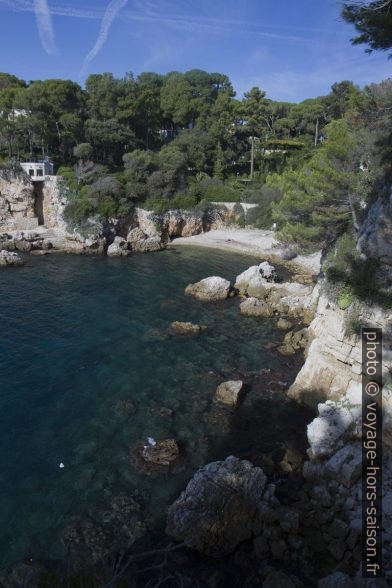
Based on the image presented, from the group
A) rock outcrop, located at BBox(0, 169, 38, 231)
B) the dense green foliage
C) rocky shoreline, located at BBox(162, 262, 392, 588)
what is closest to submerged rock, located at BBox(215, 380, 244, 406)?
rocky shoreline, located at BBox(162, 262, 392, 588)

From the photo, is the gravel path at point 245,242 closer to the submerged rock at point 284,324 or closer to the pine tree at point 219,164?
the pine tree at point 219,164

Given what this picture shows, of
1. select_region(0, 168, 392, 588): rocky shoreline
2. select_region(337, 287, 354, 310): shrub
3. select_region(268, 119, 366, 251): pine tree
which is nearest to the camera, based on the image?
select_region(0, 168, 392, 588): rocky shoreline

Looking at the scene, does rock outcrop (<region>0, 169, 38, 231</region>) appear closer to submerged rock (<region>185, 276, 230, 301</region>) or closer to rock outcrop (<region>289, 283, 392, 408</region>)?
submerged rock (<region>185, 276, 230, 301</region>)

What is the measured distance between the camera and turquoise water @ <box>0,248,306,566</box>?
36.2 feet

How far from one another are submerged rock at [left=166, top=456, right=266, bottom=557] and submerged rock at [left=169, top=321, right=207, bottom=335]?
1132cm

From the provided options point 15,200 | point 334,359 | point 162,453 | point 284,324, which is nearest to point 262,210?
point 284,324

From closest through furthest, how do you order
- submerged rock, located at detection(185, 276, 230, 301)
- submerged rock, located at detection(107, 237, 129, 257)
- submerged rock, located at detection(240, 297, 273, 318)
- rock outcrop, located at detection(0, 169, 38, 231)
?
1. submerged rock, located at detection(240, 297, 273, 318)
2. submerged rock, located at detection(185, 276, 230, 301)
3. submerged rock, located at detection(107, 237, 129, 257)
4. rock outcrop, located at detection(0, 169, 38, 231)

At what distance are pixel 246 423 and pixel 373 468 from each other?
4.55 metres

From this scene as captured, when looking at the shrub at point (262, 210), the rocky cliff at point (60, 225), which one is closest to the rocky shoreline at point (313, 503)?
the rocky cliff at point (60, 225)

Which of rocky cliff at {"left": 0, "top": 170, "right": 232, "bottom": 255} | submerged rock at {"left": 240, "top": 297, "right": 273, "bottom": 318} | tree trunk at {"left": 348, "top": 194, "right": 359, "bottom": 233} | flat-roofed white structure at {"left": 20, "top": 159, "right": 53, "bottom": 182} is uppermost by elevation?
flat-roofed white structure at {"left": 20, "top": 159, "right": 53, "bottom": 182}

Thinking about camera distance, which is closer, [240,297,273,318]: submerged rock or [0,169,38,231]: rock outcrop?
[240,297,273,318]: submerged rock

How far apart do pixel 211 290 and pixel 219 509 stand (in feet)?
61.4

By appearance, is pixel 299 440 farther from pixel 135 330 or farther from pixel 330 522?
pixel 135 330

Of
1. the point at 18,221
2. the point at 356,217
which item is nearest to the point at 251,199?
the point at 18,221
